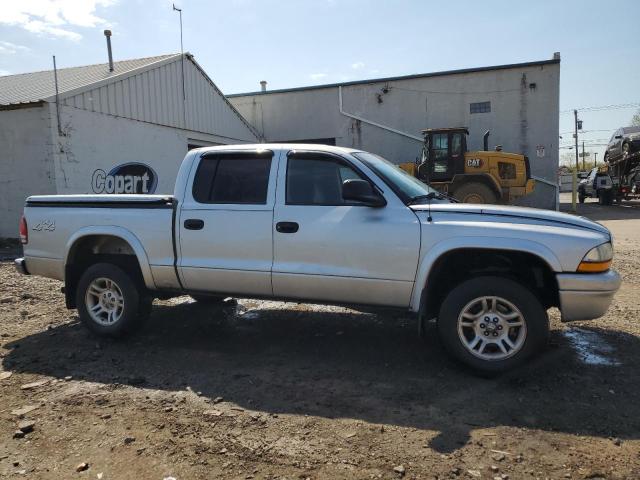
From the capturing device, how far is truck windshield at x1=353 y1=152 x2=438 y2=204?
14.2 feet

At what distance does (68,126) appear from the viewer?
38.6ft

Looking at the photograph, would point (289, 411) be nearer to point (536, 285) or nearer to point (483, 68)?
point (536, 285)

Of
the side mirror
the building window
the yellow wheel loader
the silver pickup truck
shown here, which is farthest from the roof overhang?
the building window

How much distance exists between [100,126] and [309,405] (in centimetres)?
1129

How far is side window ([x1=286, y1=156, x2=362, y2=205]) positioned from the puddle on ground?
8.47ft

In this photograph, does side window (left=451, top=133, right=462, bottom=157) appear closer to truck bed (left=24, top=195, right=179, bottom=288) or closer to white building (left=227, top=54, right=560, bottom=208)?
white building (left=227, top=54, right=560, bottom=208)

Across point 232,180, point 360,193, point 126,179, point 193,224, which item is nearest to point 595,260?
point 360,193

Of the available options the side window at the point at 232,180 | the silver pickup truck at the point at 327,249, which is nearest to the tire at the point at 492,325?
the silver pickup truck at the point at 327,249

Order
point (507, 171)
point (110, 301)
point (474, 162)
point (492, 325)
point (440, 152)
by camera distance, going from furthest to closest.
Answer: point (507, 171) < point (440, 152) < point (474, 162) < point (110, 301) < point (492, 325)

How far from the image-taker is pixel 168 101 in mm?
15125

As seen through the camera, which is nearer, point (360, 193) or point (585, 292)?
point (585, 292)

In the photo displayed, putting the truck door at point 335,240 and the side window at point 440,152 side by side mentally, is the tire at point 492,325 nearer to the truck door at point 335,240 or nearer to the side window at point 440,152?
the truck door at point 335,240

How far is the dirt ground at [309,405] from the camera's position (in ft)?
9.50

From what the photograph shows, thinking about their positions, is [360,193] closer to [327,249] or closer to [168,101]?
[327,249]
